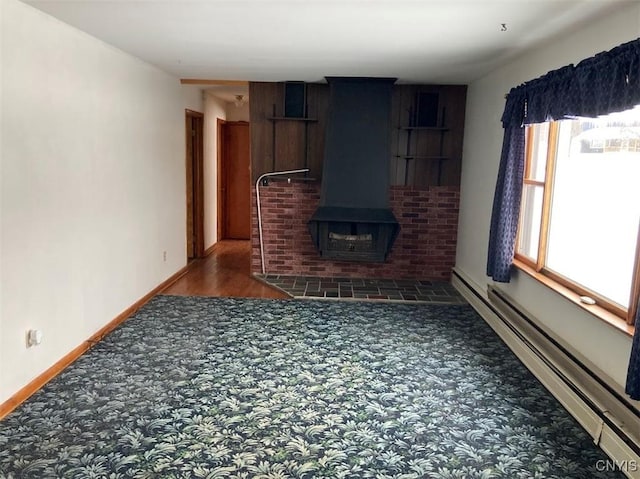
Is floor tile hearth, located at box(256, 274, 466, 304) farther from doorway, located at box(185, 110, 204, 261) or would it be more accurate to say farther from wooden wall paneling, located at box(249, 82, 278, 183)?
doorway, located at box(185, 110, 204, 261)

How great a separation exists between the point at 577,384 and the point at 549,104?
1.74 m

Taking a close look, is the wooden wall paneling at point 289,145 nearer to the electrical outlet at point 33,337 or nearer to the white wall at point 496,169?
the white wall at point 496,169

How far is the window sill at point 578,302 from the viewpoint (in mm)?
2564

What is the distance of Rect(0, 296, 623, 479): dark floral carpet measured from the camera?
2391mm

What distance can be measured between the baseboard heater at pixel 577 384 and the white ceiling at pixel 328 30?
1.95m

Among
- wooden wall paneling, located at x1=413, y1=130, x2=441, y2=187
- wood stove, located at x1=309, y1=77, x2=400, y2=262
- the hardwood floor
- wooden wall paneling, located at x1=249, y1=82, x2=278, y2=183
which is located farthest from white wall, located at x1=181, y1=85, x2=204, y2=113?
wooden wall paneling, located at x1=413, y1=130, x2=441, y2=187

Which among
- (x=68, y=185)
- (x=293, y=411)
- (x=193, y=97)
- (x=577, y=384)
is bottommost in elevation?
(x=293, y=411)

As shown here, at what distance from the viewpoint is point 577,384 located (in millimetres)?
2873

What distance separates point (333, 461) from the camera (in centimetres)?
242

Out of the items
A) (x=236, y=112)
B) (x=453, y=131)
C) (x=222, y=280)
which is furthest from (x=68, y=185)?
(x=236, y=112)

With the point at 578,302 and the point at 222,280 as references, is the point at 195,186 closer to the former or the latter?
the point at 222,280

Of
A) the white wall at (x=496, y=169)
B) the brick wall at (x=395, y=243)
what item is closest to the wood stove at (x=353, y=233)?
the brick wall at (x=395, y=243)

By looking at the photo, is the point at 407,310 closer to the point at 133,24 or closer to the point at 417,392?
the point at 417,392

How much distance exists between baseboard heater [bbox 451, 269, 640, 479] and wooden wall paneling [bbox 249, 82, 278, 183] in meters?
3.03
